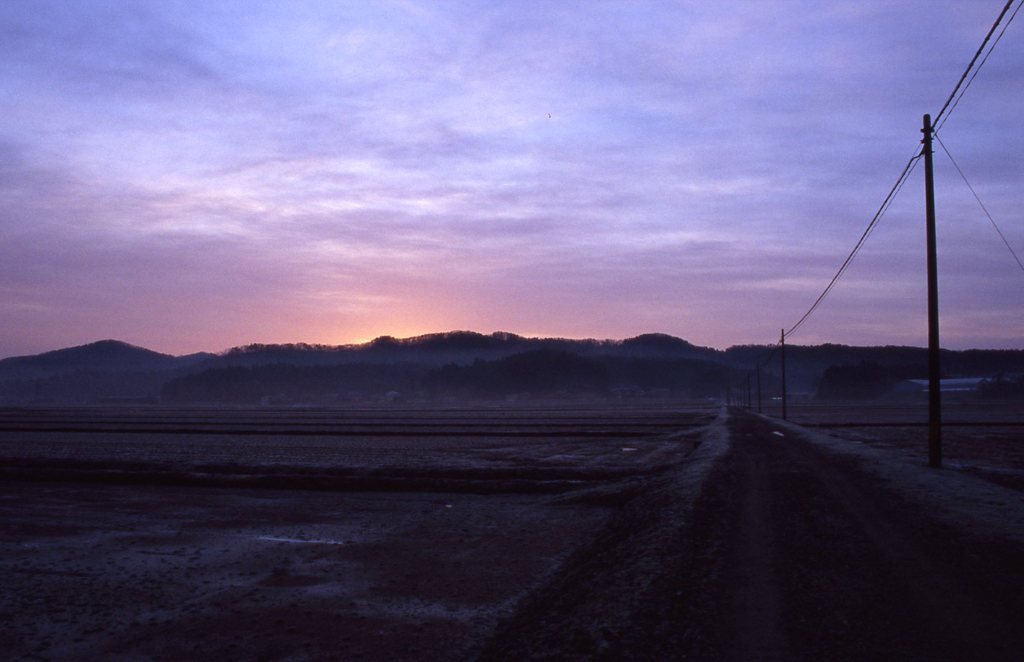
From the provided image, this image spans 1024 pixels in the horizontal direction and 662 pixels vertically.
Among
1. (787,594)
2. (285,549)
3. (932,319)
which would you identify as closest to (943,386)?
(932,319)

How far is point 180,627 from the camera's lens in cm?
867

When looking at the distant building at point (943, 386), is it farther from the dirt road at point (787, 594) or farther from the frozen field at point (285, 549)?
the dirt road at point (787, 594)

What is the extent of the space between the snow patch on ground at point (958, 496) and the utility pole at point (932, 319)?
0.81 m

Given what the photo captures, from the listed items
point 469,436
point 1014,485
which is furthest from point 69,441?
point 1014,485

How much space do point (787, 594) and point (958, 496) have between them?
8.88 meters

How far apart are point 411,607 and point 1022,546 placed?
7.85 meters

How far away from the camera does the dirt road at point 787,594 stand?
260 inches

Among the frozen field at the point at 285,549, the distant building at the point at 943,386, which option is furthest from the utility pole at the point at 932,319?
the distant building at the point at 943,386

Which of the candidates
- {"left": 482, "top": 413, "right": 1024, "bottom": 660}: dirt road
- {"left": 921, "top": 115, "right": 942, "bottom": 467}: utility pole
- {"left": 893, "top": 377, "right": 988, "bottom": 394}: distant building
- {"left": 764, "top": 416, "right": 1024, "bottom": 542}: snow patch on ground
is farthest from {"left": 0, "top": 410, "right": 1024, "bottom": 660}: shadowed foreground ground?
{"left": 893, "top": 377, "right": 988, "bottom": 394}: distant building

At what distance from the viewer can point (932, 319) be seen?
879 inches

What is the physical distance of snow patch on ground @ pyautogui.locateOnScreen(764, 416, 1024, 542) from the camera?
11883mm

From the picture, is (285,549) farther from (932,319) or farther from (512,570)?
(932,319)

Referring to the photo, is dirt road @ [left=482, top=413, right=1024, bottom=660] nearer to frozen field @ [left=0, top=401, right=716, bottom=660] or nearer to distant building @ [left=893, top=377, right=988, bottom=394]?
frozen field @ [left=0, top=401, right=716, bottom=660]

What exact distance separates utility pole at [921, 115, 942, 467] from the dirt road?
8968 mm
